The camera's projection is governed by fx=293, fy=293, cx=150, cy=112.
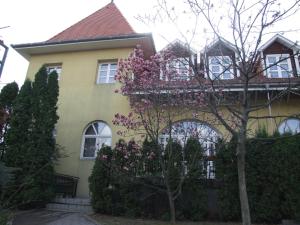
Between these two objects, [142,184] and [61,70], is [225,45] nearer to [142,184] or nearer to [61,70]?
[142,184]

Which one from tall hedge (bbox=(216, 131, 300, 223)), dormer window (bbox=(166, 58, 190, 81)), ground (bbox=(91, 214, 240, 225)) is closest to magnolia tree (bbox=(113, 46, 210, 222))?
dormer window (bbox=(166, 58, 190, 81))

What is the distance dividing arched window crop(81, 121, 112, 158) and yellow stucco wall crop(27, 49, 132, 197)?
0.24 metres

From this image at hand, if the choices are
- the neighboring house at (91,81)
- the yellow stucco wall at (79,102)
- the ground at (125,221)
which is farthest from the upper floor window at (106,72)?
the ground at (125,221)

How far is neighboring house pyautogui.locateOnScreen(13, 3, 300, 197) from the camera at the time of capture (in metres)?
13.5

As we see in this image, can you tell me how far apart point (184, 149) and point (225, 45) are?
3592 mm

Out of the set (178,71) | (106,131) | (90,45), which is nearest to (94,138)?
(106,131)

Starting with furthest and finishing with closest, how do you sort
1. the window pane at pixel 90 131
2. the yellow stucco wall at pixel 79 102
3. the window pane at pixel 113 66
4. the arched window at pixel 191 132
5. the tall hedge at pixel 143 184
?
the window pane at pixel 113 66 → the window pane at pixel 90 131 → the yellow stucco wall at pixel 79 102 → the arched window at pixel 191 132 → the tall hedge at pixel 143 184

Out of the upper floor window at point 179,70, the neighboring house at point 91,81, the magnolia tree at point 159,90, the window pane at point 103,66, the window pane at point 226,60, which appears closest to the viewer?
the window pane at point 226,60

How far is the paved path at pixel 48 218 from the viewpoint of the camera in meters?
8.61

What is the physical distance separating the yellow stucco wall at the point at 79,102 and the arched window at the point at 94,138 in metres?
0.24

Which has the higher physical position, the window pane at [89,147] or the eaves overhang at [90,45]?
the eaves overhang at [90,45]

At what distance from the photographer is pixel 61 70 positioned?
1658 centimetres

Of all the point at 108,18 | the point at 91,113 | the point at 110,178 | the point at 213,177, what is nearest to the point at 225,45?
the point at 213,177

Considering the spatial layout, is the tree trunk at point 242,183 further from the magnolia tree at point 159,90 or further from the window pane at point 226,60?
the magnolia tree at point 159,90
